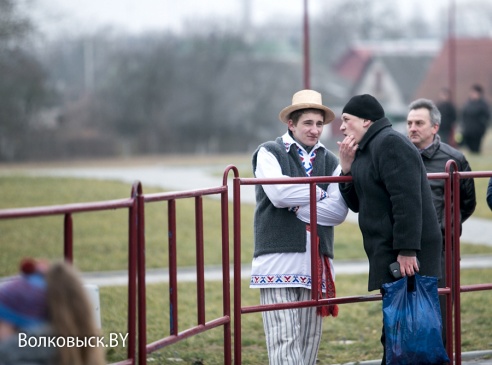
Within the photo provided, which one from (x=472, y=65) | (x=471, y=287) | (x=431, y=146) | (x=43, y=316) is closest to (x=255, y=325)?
(x=471, y=287)

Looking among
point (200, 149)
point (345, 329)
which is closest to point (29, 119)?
point (200, 149)

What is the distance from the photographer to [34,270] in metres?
3.04

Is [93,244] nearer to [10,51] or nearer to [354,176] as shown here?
[354,176]

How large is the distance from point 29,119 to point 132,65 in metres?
10.7

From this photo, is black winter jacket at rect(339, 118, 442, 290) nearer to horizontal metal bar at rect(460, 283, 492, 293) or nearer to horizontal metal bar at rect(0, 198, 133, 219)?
horizontal metal bar at rect(460, 283, 492, 293)

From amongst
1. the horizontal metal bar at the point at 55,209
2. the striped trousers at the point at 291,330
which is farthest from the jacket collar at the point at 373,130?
the horizontal metal bar at the point at 55,209

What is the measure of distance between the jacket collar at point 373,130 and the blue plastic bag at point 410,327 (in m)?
0.81

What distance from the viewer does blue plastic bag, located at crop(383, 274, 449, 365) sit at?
5168 mm

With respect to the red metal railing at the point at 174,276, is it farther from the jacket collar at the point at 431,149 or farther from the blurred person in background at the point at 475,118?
the blurred person in background at the point at 475,118

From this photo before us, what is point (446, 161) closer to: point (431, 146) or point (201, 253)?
point (431, 146)

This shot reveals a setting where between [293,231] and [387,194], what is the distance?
668 mm

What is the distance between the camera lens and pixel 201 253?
5.27 metres

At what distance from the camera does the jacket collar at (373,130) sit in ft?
17.5

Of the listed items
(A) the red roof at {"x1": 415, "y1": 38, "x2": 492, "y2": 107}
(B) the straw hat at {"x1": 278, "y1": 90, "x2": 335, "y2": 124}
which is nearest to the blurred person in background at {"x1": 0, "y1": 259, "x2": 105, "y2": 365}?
(B) the straw hat at {"x1": 278, "y1": 90, "x2": 335, "y2": 124}
